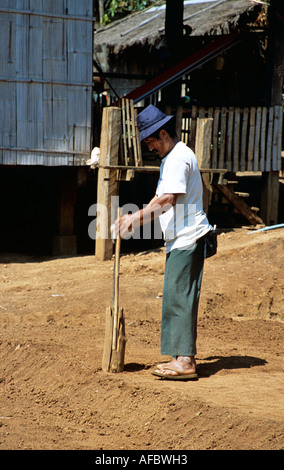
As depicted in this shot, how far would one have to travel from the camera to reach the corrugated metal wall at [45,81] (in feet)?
30.5

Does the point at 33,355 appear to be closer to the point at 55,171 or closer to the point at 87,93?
the point at 87,93

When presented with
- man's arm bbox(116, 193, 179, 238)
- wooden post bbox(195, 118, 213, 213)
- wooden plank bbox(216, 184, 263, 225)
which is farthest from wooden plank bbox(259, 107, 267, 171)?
man's arm bbox(116, 193, 179, 238)

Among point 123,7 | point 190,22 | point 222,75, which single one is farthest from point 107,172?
point 123,7

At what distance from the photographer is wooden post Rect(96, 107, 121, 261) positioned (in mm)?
8789

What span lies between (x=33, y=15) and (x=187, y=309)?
6391 millimetres

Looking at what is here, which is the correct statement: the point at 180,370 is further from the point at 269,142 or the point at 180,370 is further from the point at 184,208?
the point at 269,142

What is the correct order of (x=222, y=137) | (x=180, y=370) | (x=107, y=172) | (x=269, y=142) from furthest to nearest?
(x=269, y=142) → (x=222, y=137) → (x=107, y=172) → (x=180, y=370)

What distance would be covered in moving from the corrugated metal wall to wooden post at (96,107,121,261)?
997 millimetres

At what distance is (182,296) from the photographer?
462 centimetres

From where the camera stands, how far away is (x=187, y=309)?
4.63m

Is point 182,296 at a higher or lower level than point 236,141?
lower

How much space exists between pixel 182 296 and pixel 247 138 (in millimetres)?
7014

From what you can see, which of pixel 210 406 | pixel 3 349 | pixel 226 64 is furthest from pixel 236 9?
pixel 210 406

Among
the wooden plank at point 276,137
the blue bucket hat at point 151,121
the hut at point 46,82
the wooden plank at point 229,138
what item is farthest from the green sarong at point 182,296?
the wooden plank at point 276,137
